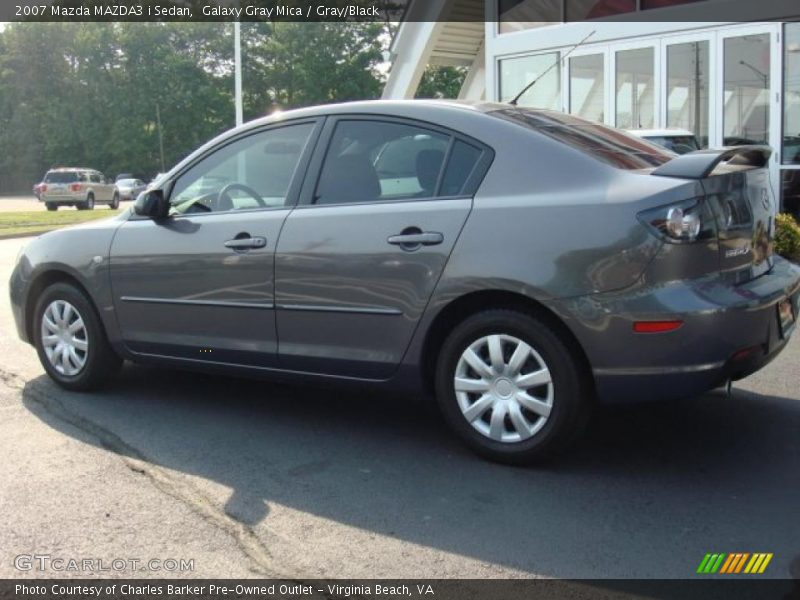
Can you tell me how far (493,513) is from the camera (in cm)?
349

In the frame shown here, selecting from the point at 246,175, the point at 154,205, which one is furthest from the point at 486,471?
the point at 154,205

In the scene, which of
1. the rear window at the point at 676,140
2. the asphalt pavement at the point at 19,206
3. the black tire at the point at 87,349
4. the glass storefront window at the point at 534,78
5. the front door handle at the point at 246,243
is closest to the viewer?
the front door handle at the point at 246,243

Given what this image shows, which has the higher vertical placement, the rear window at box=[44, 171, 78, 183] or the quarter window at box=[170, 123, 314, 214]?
the rear window at box=[44, 171, 78, 183]

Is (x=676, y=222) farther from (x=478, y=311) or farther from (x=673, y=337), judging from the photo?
(x=478, y=311)

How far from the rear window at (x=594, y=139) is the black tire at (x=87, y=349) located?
279 centimetres

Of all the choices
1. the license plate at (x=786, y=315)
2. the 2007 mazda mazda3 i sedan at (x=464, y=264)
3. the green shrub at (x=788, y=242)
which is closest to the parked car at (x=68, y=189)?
the green shrub at (x=788, y=242)

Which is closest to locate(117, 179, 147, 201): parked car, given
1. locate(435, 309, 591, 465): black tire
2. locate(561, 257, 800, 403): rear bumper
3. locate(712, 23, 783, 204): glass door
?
locate(712, 23, 783, 204): glass door

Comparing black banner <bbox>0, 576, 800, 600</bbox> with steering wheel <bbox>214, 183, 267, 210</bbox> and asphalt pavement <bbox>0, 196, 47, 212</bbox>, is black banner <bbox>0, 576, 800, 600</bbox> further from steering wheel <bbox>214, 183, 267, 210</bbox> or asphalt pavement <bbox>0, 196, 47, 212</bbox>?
asphalt pavement <bbox>0, 196, 47, 212</bbox>

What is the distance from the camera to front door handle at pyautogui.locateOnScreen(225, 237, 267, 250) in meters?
4.45

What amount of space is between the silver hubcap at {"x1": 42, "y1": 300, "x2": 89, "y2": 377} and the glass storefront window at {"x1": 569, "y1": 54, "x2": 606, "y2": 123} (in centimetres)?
992

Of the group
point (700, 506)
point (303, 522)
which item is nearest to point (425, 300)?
point (303, 522)

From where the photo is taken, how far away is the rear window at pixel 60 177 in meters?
35.6

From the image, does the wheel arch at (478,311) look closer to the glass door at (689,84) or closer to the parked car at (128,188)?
the glass door at (689,84)

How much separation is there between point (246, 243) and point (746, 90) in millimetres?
9383
